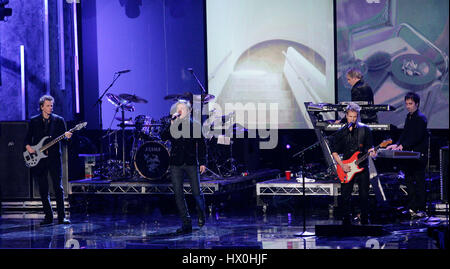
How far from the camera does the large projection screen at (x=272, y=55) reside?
14.9m

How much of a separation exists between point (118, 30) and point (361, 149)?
731cm

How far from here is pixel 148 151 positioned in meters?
13.5

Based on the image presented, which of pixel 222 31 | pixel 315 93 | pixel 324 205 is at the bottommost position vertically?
pixel 324 205

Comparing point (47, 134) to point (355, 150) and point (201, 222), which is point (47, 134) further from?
point (355, 150)

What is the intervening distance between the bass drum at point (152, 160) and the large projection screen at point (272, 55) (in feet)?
8.04

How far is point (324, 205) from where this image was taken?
45.1 feet

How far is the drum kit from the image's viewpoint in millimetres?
13453

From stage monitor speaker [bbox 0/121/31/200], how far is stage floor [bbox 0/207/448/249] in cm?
65

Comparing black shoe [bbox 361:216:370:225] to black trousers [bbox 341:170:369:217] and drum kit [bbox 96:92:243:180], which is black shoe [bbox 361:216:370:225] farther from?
drum kit [bbox 96:92:243:180]

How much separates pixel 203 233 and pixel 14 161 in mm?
4730

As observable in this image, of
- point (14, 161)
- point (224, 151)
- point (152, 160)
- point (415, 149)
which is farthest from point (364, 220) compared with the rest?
point (14, 161)

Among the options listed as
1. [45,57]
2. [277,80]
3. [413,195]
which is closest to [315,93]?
[277,80]

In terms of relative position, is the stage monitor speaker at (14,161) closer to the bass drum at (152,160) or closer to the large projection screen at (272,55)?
the bass drum at (152,160)
